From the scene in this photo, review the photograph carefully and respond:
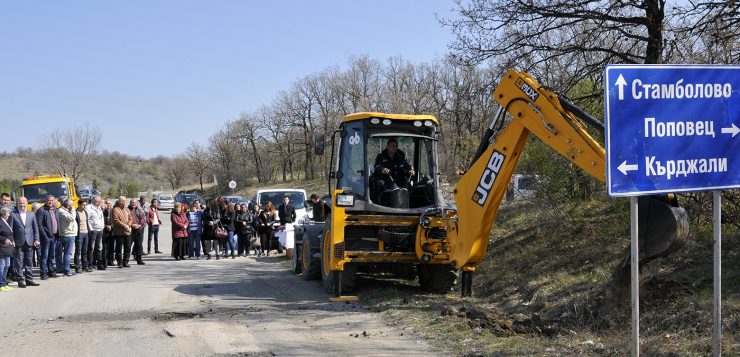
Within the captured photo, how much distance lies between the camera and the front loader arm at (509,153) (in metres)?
8.20

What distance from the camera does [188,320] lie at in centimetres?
977

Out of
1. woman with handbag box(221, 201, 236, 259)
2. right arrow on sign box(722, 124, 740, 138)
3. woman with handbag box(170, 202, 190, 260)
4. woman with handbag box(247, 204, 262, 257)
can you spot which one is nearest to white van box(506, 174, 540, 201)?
woman with handbag box(247, 204, 262, 257)

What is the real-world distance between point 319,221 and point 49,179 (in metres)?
14.4

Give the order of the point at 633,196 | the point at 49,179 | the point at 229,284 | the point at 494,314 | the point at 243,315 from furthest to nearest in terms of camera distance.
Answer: the point at 49,179 < the point at 229,284 < the point at 243,315 < the point at 494,314 < the point at 633,196

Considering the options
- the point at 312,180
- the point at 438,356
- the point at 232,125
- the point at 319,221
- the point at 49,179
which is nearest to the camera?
the point at 438,356

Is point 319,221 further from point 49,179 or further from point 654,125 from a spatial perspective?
point 49,179

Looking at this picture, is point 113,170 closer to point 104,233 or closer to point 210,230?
point 210,230

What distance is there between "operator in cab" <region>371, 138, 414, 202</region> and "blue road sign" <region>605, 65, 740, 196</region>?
6821 millimetres

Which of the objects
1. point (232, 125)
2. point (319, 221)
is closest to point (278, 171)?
point (232, 125)

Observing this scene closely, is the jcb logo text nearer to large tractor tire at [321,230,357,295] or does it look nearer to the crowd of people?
large tractor tire at [321,230,357,295]

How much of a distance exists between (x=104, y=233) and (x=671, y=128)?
14.8 metres

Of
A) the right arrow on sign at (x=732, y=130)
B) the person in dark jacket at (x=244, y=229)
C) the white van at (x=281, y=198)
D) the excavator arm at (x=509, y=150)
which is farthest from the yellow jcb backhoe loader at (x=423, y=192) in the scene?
the white van at (x=281, y=198)

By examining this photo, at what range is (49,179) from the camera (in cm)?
2508

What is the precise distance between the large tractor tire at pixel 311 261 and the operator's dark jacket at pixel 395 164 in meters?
2.40
